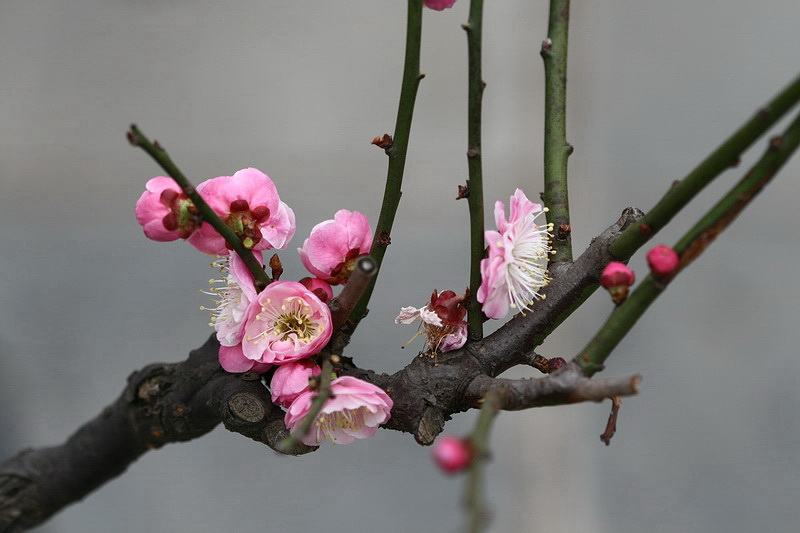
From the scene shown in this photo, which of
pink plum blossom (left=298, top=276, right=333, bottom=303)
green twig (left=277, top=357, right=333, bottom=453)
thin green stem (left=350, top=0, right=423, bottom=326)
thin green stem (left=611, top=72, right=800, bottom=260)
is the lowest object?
green twig (left=277, top=357, right=333, bottom=453)

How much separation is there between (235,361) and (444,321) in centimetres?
9

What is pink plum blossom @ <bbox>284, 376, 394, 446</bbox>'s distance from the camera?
0.94 feet

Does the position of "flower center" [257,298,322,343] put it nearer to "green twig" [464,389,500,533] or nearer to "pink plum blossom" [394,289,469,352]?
"pink plum blossom" [394,289,469,352]

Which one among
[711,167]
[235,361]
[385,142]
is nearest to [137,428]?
[235,361]

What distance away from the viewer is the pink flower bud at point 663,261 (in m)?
0.23

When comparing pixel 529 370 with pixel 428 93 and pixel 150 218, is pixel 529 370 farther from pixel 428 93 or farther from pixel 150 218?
pixel 150 218

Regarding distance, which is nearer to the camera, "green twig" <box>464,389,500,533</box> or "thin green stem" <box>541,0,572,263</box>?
"green twig" <box>464,389,500,533</box>

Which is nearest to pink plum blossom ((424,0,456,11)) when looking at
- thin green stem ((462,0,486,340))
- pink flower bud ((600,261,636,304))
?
thin green stem ((462,0,486,340))

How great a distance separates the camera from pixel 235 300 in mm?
333

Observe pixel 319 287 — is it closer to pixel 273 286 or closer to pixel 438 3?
pixel 273 286

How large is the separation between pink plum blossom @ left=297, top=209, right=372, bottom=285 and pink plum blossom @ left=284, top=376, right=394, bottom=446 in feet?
0.18

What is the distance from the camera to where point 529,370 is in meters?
1.01

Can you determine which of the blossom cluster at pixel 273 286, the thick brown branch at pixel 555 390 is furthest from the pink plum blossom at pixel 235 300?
the thick brown branch at pixel 555 390

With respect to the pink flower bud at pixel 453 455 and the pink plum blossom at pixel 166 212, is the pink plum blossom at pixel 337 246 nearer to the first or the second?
the pink plum blossom at pixel 166 212
